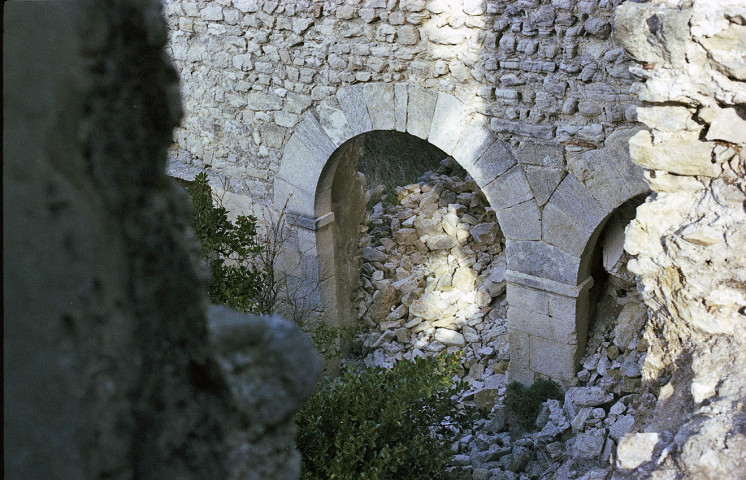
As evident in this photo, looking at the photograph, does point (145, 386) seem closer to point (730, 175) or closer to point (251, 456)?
point (251, 456)

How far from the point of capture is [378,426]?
4.52 metres

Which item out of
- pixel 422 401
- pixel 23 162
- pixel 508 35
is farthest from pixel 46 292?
pixel 508 35

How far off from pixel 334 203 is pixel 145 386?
6518 millimetres

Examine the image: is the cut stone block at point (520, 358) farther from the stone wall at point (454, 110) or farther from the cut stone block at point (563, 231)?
the cut stone block at point (563, 231)

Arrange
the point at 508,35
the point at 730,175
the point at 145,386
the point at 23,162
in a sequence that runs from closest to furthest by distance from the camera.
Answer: the point at 23,162, the point at 145,386, the point at 730,175, the point at 508,35

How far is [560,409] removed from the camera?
6.16 m

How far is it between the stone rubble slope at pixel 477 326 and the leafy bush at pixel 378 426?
64 cm

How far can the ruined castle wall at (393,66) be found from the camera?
18.2 ft

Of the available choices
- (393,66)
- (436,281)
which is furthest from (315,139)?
(436,281)

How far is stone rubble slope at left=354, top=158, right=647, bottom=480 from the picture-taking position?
586cm

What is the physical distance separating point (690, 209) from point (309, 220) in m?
4.68

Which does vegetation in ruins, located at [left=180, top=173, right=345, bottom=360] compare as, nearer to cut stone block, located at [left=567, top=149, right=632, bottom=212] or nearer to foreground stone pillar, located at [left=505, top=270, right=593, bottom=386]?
foreground stone pillar, located at [left=505, top=270, right=593, bottom=386]

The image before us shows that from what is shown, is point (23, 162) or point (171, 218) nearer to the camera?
point (23, 162)

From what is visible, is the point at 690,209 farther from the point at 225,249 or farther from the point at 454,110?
the point at 225,249
